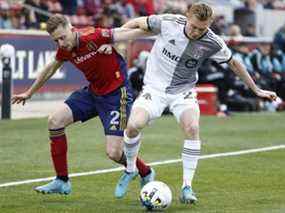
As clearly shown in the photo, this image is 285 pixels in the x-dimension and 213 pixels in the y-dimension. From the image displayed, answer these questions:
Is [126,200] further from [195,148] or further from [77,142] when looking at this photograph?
[77,142]

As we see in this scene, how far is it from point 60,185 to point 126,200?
727 mm

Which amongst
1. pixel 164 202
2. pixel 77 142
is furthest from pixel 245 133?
pixel 164 202

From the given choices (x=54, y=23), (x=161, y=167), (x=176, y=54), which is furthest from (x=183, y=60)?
(x=161, y=167)

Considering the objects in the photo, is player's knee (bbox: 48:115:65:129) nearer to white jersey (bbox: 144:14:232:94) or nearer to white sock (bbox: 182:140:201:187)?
white jersey (bbox: 144:14:232:94)

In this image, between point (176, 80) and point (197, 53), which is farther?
point (176, 80)

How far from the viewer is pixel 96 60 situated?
35.4 ft

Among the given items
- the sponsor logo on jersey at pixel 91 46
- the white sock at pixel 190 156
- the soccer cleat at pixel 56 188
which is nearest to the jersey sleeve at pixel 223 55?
the white sock at pixel 190 156

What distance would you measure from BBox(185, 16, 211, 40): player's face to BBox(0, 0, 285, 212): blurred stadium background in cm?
168

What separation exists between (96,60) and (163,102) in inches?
32.5

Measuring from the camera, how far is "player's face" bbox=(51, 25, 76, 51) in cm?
1037

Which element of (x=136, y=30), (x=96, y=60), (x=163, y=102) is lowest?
(x=163, y=102)

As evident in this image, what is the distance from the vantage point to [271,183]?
12008mm

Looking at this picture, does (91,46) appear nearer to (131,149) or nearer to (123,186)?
(131,149)

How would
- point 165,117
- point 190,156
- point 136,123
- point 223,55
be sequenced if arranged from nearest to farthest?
point 136,123
point 190,156
point 223,55
point 165,117
